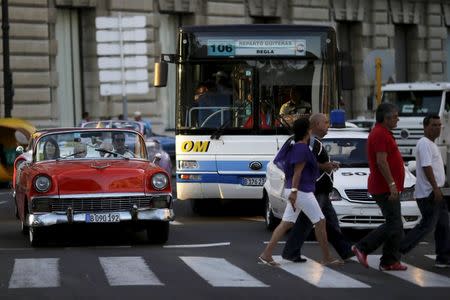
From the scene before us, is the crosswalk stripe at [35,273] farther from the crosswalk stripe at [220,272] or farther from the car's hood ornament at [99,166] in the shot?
the car's hood ornament at [99,166]

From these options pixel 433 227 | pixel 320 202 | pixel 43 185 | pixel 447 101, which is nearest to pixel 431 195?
pixel 433 227

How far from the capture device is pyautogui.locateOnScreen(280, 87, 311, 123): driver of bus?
896 inches

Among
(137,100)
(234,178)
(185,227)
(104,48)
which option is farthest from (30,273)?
(137,100)

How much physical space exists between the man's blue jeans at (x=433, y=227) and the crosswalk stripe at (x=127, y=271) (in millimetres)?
Result: 2790

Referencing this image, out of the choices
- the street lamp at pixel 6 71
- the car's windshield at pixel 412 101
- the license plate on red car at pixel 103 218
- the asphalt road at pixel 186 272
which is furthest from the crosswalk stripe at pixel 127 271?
the street lamp at pixel 6 71

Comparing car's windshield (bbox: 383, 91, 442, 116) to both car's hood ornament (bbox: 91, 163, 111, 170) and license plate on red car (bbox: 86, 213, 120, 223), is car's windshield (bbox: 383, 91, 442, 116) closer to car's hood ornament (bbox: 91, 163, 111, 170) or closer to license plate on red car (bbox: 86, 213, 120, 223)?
car's hood ornament (bbox: 91, 163, 111, 170)

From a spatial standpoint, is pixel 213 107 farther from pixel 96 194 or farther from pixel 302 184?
pixel 302 184

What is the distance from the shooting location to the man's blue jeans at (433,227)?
15125 millimetres

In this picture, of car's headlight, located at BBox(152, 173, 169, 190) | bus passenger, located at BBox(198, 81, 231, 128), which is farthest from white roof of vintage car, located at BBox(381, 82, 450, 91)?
car's headlight, located at BBox(152, 173, 169, 190)

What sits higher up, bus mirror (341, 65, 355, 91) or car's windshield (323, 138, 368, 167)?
bus mirror (341, 65, 355, 91)

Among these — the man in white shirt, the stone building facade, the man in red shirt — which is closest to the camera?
the man in red shirt

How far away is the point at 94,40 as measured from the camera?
150 feet

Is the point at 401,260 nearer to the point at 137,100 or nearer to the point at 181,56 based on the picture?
the point at 181,56

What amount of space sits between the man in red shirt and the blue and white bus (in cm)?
769
